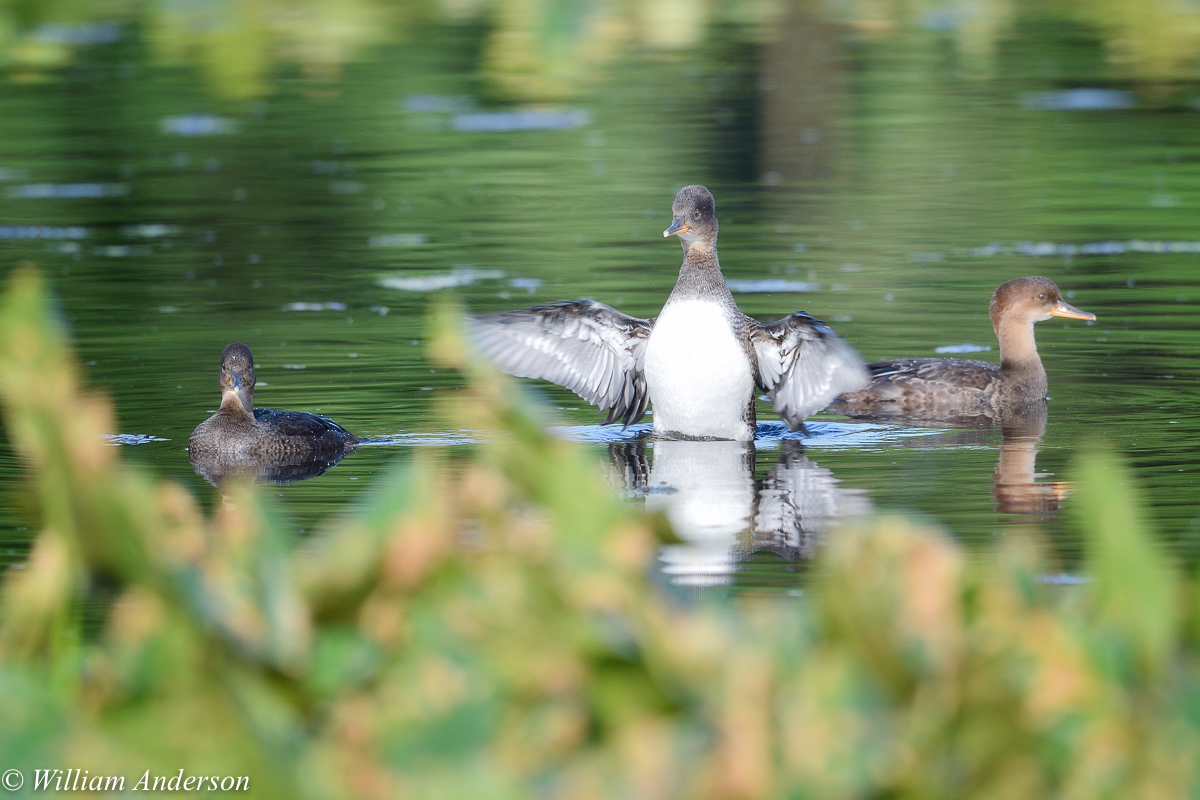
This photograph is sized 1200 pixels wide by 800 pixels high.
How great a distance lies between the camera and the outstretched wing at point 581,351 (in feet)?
31.1

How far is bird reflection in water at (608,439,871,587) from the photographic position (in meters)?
6.22

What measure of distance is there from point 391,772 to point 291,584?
280 mm

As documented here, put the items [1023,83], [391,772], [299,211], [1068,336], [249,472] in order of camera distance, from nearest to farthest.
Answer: [391,772] → [249,472] → [1068,336] → [299,211] → [1023,83]

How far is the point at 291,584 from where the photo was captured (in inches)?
60.6

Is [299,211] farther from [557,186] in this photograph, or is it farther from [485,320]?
[485,320]

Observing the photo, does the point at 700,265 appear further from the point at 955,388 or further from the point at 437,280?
the point at 437,280

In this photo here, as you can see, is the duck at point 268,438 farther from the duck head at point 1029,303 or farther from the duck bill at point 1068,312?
the duck bill at point 1068,312

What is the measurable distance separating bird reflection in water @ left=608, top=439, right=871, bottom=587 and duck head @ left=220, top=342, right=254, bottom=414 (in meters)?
1.91

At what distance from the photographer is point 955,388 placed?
9.75 m

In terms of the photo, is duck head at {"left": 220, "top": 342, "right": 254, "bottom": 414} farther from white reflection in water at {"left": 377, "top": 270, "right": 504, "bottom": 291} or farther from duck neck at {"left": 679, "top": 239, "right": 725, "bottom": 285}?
white reflection in water at {"left": 377, "top": 270, "right": 504, "bottom": 291}

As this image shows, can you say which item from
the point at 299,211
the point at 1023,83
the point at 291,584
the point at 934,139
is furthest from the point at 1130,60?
the point at 291,584
